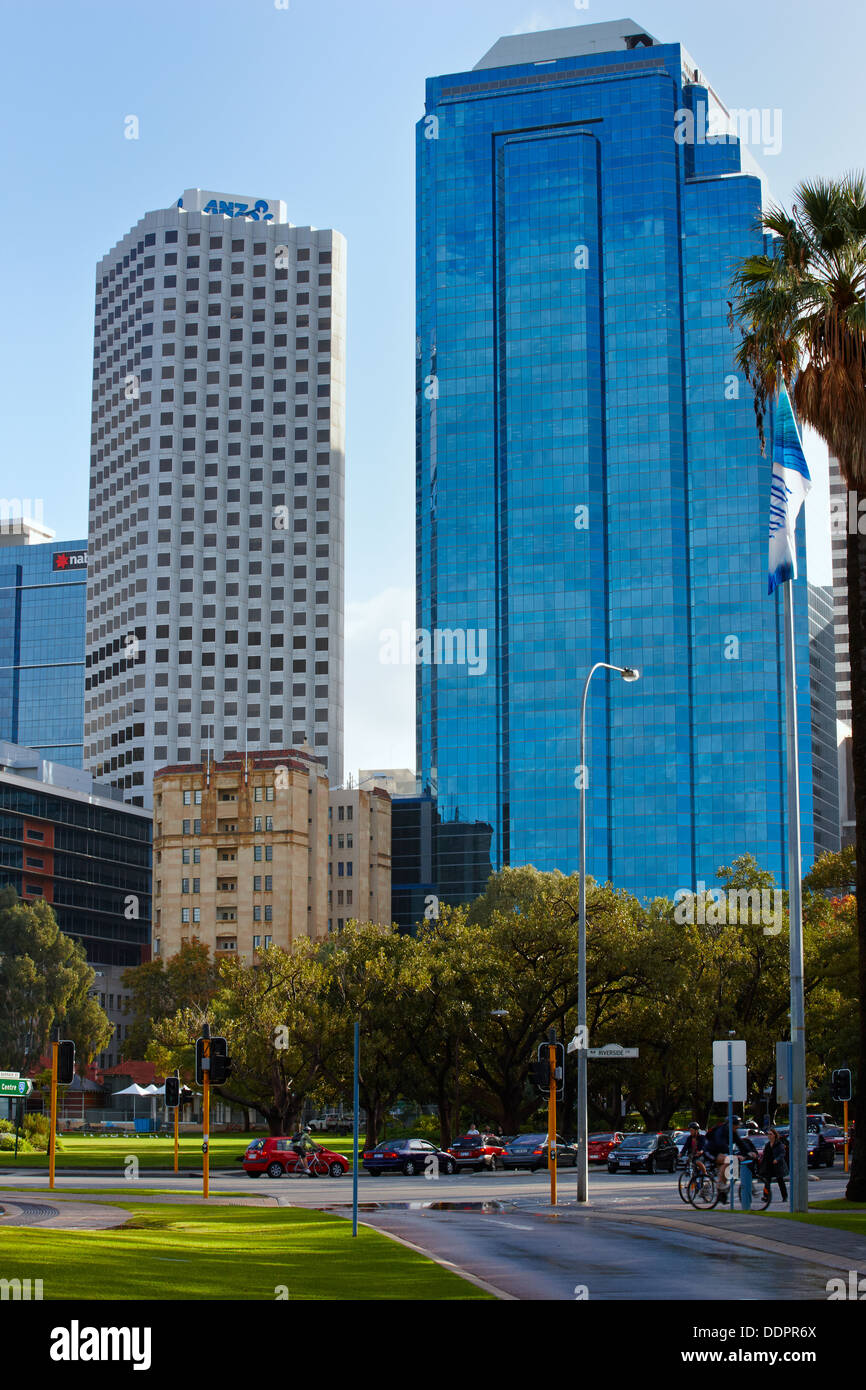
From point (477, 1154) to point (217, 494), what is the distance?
139312mm

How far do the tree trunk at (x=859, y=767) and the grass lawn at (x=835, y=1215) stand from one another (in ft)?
1.75

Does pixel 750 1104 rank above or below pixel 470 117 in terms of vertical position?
below

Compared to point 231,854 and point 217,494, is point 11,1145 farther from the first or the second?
point 217,494

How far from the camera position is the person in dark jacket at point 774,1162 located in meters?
35.9

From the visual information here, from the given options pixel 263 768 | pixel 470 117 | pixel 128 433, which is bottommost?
pixel 263 768

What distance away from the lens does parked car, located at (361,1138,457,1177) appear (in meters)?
53.5

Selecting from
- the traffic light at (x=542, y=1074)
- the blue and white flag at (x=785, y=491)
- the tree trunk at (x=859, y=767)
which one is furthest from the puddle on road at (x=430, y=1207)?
the blue and white flag at (x=785, y=491)

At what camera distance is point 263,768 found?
13988 cm

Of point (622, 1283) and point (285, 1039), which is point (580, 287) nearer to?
point (285, 1039)

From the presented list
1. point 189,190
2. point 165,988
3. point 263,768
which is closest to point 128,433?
point 189,190

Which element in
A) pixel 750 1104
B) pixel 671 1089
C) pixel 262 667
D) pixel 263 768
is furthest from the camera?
pixel 262 667

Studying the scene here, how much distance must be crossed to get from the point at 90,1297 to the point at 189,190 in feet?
639

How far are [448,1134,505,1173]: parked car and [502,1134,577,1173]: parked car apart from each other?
324 mm

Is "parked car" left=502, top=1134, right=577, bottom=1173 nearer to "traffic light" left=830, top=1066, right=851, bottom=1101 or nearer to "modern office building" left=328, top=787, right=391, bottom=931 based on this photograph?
"traffic light" left=830, top=1066, right=851, bottom=1101
